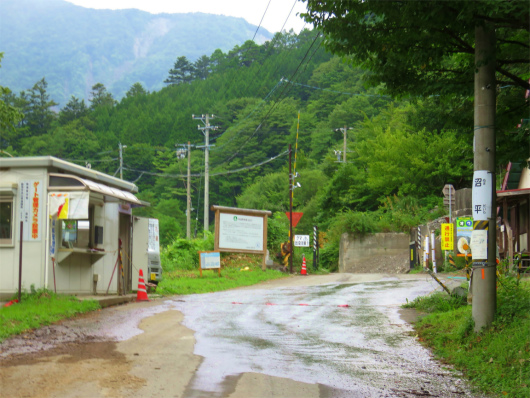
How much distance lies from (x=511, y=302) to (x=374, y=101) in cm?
6180

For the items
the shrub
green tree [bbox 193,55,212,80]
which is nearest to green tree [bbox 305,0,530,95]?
the shrub

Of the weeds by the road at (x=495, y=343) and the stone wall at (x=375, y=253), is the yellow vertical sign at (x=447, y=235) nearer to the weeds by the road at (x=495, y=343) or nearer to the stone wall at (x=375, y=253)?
the stone wall at (x=375, y=253)

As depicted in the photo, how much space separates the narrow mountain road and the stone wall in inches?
936

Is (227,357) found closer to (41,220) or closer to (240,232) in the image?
(41,220)

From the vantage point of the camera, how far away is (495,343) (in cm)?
834

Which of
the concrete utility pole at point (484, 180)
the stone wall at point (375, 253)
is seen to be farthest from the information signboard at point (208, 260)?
the concrete utility pole at point (484, 180)

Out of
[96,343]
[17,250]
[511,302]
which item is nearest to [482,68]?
[511,302]

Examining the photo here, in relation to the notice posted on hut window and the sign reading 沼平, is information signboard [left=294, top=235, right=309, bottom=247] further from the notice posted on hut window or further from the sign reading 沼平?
the sign reading 沼平

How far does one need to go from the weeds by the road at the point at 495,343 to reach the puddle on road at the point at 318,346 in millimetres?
324

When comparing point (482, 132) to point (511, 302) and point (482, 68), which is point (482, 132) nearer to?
point (482, 68)

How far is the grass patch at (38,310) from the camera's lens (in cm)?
1093

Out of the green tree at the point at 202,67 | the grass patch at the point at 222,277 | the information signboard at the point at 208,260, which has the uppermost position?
the green tree at the point at 202,67

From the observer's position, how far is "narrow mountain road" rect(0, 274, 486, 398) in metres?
6.79

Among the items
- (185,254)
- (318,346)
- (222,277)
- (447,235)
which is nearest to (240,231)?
(222,277)
